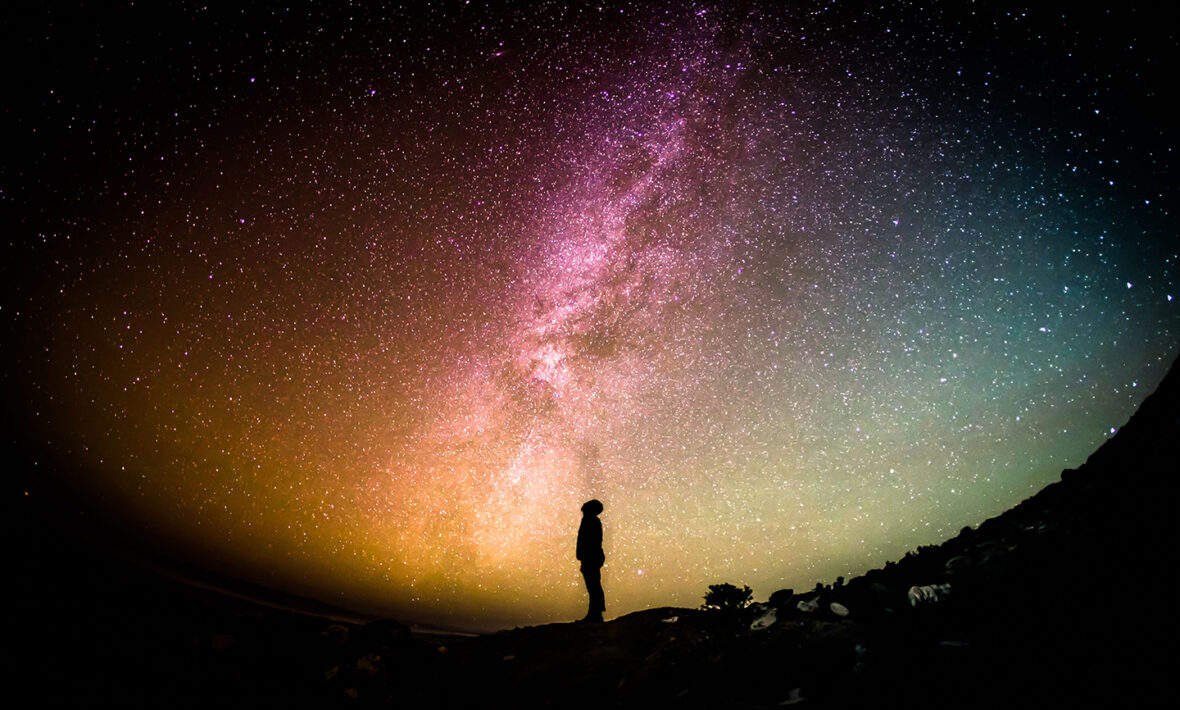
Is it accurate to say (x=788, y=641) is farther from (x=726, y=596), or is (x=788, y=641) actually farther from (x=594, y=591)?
(x=594, y=591)

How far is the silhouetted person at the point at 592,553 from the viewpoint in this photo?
6012 millimetres

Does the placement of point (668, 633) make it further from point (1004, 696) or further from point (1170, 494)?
point (1170, 494)

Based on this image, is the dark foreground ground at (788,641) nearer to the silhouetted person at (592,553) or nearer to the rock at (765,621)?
the rock at (765,621)

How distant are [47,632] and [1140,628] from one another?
25.7 ft

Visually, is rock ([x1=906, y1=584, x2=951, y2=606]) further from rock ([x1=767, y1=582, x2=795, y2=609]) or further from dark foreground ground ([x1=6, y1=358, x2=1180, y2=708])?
rock ([x1=767, y1=582, x2=795, y2=609])

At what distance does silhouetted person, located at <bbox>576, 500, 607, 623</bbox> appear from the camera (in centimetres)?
601

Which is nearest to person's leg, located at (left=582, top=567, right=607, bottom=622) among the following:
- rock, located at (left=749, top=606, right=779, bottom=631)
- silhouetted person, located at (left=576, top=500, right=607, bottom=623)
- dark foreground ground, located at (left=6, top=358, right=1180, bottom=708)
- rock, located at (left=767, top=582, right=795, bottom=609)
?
silhouetted person, located at (left=576, top=500, right=607, bottom=623)

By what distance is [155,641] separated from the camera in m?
4.22

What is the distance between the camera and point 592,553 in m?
6.24

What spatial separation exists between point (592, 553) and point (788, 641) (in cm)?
338

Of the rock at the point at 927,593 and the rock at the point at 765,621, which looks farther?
the rock at the point at 765,621

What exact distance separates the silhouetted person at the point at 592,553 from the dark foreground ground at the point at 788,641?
1053 millimetres

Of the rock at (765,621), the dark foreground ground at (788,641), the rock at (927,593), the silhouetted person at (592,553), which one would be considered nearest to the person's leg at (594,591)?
the silhouetted person at (592,553)

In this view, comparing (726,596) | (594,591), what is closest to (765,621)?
(726,596)
